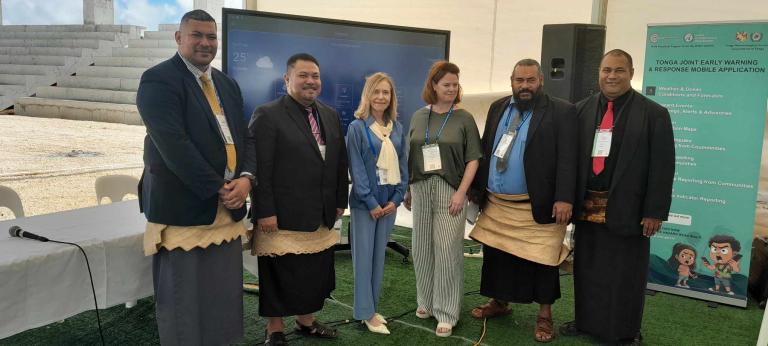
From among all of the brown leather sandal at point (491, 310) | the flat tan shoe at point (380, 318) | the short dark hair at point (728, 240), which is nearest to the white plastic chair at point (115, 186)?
the flat tan shoe at point (380, 318)

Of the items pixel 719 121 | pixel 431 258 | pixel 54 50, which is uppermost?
pixel 54 50

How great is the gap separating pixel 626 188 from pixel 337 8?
126 inches

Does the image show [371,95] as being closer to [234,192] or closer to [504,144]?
[504,144]

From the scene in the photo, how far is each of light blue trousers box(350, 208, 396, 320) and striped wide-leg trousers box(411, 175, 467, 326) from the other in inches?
7.1

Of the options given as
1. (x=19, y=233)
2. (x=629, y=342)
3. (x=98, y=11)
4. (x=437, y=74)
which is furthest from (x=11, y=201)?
(x=629, y=342)

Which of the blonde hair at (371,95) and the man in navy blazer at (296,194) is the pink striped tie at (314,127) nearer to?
the man in navy blazer at (296,194)

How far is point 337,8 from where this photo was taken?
16.3 feet

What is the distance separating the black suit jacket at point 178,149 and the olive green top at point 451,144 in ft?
3.42

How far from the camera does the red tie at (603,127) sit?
2672 millimetres

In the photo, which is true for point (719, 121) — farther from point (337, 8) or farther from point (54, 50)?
point (54, 50)

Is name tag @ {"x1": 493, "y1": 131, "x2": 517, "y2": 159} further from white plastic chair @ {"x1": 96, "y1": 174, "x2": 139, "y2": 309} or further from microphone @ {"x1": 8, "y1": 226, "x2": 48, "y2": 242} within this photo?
white plastic chair @ {"x1": 96, "y1": 174, "x2": 139, "y2": 309}

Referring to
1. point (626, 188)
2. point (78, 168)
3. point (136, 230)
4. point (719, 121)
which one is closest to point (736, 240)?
point (719, 121)

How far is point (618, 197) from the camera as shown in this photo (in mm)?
2613

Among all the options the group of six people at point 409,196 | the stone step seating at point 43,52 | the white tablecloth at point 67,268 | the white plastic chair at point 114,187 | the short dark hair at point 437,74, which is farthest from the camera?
the stone step seating at point 43,52
